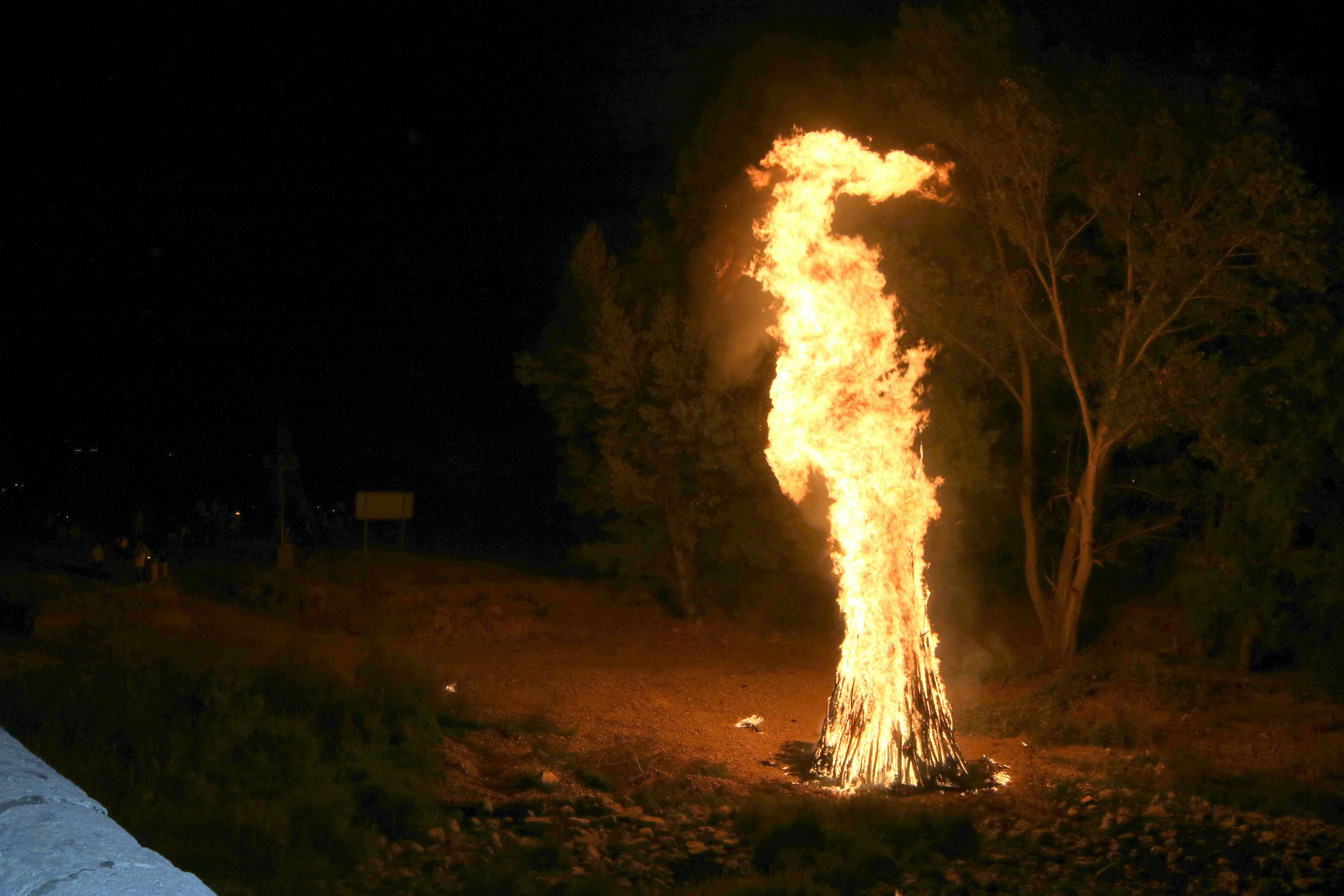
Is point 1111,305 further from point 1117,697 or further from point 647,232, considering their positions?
point 647,232

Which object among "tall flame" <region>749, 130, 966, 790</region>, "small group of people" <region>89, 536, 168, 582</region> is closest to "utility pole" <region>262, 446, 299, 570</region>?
"small group of people" <region>89, 536, 168, 582</region>

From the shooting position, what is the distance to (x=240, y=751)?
336 inches

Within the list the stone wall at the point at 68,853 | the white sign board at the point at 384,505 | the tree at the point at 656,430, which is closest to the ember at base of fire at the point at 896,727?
the stone wall at the point at 68,853

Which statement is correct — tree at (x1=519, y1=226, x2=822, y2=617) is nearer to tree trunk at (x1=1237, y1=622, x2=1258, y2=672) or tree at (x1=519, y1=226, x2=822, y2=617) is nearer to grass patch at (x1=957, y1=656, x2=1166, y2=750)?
grass patch at (x1=957, y1=656, x2=1166, y2=750)

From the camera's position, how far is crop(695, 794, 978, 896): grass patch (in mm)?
6965

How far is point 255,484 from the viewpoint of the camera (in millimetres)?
41469

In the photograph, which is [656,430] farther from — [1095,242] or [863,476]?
[863,476]

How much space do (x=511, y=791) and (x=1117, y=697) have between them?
8.28 metres

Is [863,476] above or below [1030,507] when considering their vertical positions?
below

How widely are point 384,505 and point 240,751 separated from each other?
52.5 ft

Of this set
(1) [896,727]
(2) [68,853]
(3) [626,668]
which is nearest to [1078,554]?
(3) [626,668]

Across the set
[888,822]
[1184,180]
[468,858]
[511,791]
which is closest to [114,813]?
[468,858]

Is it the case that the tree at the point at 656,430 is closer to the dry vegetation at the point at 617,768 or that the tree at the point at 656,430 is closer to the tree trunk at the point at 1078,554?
the dry vegetation at the point at 617,768

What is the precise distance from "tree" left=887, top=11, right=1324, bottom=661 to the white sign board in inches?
533
